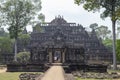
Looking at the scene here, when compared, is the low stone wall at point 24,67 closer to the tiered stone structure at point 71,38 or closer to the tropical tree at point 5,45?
the tiered stone structure at point 71,38

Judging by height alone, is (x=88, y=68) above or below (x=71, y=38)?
below

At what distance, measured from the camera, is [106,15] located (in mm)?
40594

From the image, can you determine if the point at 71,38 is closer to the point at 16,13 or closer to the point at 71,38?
the point at 71,38

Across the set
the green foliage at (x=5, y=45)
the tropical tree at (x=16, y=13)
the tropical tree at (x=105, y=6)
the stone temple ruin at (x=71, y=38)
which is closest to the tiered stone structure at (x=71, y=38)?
the stone temple ruin at (x=71, y=38)

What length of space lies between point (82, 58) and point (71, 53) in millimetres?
2061

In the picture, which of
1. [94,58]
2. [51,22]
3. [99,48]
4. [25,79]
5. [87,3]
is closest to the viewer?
[25,79]

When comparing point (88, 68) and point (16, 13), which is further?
point (16, 13)

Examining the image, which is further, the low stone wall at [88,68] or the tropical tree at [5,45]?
the tropical tree at [5,45]

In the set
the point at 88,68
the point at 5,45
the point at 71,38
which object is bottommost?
the point at 88,68

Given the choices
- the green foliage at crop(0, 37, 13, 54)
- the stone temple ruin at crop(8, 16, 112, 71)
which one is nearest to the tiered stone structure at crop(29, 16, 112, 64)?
the stone temple ruin at crop(8, 16, 112, 71)

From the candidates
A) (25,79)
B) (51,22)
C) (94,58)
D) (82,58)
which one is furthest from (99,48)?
(25,79)

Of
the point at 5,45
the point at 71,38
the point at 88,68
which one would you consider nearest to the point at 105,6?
the point at 88,68

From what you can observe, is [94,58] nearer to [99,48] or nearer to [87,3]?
[99,48]

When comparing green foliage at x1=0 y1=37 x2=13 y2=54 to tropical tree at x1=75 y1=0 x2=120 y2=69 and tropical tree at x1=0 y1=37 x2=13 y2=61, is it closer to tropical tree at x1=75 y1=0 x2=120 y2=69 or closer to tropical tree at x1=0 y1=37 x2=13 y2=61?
tropical tree at x1=0 y1=37 x2=13 y2=61
